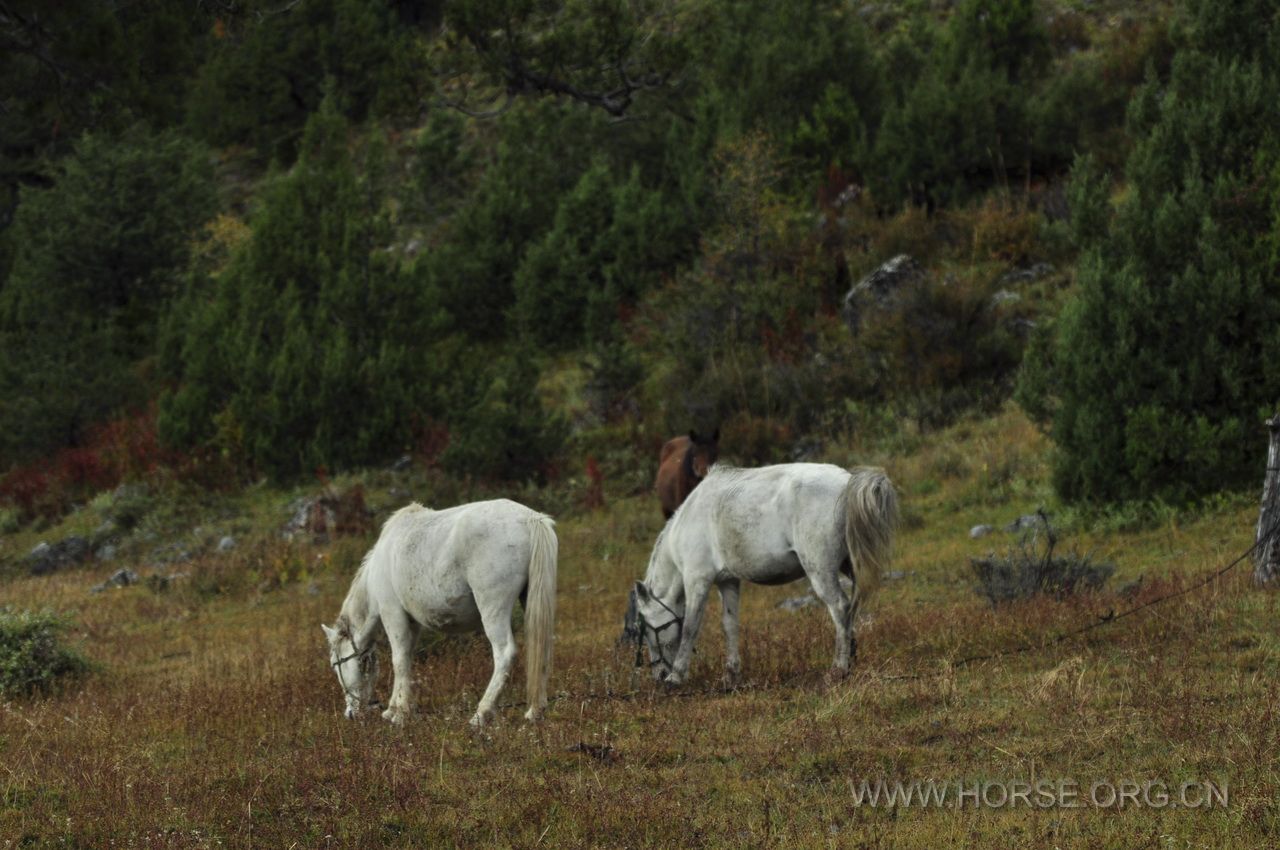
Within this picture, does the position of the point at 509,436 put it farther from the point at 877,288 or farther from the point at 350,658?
the point at 350,658

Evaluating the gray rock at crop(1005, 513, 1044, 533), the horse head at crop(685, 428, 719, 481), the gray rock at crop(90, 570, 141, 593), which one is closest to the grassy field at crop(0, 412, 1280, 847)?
the horse head at crop(685, 428, 719, 481)

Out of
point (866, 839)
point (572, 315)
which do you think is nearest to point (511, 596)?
point (866, 839)

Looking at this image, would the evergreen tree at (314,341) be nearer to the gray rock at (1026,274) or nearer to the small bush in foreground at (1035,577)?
the gray rock at (1026,274)

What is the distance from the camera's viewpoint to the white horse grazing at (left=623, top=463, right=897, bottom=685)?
31.3ft

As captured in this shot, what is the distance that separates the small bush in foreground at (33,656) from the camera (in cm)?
1130

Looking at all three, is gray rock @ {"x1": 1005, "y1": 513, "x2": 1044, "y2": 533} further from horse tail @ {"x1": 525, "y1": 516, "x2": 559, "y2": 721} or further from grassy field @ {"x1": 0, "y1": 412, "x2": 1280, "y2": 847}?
horse tail @ {"x1": 525, "y1": 516, "x2": 559, "y2": 721}

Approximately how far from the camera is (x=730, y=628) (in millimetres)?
10102

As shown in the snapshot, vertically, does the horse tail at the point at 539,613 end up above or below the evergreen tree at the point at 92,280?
above

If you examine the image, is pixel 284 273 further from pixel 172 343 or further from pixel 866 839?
pixel 866 839

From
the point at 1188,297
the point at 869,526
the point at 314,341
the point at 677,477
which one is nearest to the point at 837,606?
the point at 869,526

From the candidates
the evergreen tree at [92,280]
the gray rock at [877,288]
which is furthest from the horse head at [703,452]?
the evergreen tree at [92,280]

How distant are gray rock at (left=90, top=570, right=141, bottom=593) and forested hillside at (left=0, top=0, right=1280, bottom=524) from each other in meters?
5.26

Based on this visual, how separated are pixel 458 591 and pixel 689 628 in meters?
1.80

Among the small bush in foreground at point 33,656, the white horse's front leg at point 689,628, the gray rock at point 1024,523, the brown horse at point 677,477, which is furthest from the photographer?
the brown horse at point 677,477
